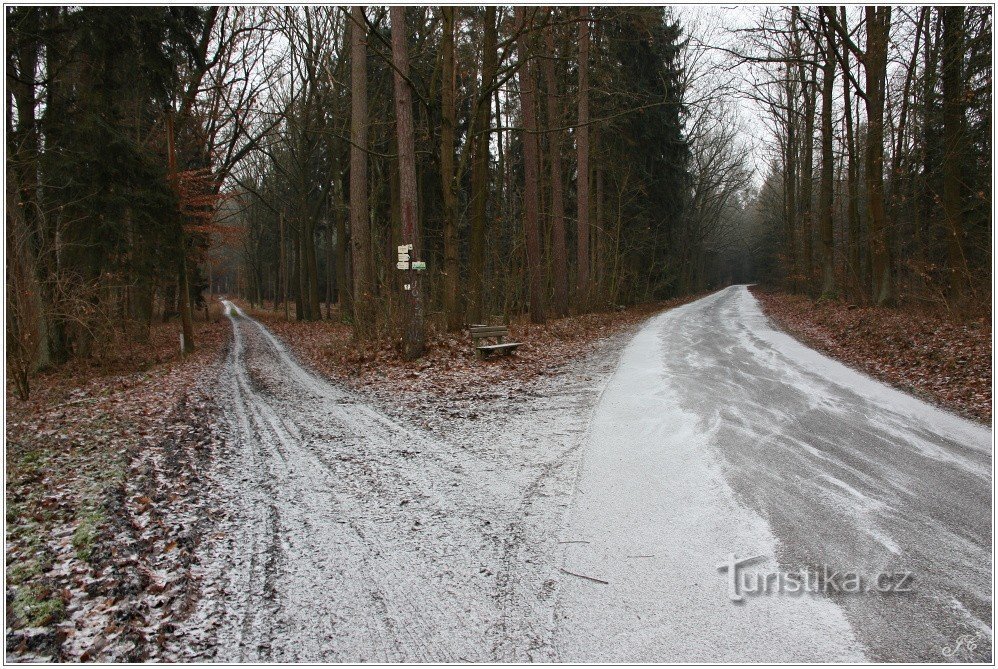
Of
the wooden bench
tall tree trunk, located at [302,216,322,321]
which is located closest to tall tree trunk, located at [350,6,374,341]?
the wooden bench

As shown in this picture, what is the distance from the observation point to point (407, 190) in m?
10.3

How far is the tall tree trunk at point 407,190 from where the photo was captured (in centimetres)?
1034

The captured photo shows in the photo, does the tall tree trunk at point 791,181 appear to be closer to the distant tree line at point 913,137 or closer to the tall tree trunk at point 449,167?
the distant tree line at point 913,137

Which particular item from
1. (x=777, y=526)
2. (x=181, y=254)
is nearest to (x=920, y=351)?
(x=777, y=526)

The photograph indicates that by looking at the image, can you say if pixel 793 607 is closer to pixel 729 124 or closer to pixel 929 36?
pixel 929 36

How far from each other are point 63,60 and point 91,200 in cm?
362

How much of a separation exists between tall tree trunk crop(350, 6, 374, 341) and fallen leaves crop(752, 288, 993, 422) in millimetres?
9755

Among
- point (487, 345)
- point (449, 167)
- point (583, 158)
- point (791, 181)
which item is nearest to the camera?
point (487, 345)

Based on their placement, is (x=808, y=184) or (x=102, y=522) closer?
(x=102, y=522)

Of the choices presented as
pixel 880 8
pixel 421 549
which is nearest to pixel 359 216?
pixel 421 549

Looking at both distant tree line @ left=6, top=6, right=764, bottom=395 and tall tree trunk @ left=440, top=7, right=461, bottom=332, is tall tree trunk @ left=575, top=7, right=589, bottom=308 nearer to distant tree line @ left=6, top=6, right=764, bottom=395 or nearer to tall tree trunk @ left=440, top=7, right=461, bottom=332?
distant tree line @ left=6, top=6, right=764, bottom=395

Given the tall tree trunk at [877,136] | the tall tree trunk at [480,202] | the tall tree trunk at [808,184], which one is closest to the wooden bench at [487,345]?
the tall tree trunk at [480,202]

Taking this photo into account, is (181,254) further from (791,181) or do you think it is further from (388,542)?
(791,181)

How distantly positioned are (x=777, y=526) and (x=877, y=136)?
15.3m
